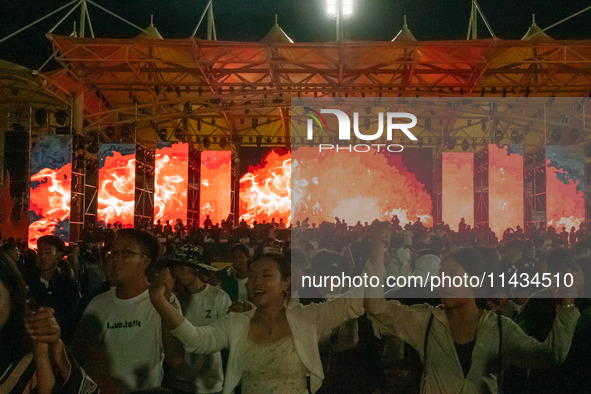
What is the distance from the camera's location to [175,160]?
17.1 meters

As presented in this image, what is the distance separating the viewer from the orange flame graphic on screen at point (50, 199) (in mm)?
13438

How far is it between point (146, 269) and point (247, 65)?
1528 centimetres

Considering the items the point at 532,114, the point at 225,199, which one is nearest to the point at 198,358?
the point at 225,199

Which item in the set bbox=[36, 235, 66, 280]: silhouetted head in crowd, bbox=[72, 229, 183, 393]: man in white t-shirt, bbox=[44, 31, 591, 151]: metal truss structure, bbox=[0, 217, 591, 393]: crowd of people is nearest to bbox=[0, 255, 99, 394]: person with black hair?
bbox=[0, 217, 591, 393]: crowd of people

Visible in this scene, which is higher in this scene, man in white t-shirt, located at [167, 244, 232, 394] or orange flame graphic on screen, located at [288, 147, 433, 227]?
orange flame graphic on screen, located at [288, 147, 433, 227]

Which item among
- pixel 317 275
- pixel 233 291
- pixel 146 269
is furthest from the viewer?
pixel 233 291

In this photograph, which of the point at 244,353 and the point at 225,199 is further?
the point at 225,199

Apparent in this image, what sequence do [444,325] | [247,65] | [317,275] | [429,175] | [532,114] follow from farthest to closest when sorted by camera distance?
1. [429,175]
2. [532,114]
3. [247,65]
4. [317,275]
5. [444,325]

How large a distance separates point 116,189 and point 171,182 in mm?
1920

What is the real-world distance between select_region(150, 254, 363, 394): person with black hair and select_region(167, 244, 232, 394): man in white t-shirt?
0.56 m

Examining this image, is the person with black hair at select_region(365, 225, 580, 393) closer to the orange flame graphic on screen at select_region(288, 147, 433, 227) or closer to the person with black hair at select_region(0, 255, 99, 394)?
the person with black hair at select_region(0, 255, 99, 394)

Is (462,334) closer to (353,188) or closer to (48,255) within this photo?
(48,255)

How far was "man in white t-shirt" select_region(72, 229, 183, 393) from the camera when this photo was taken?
11.2 ft

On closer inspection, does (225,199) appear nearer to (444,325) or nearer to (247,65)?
(247,65)
